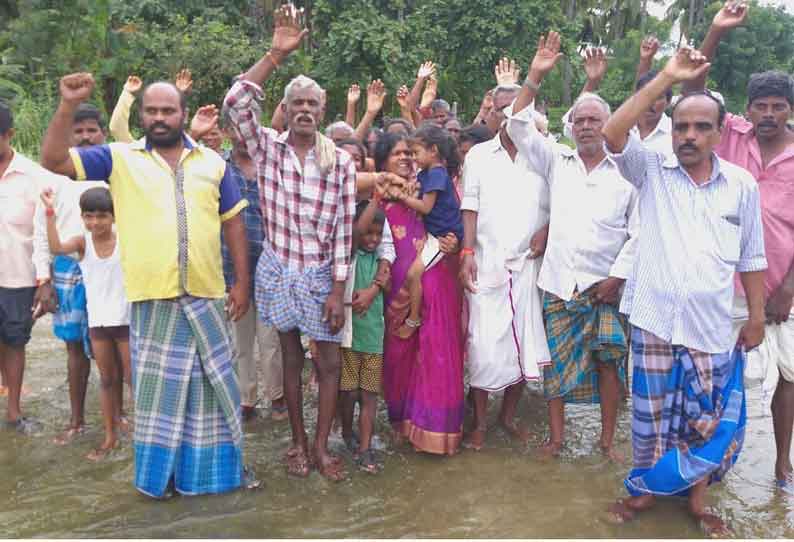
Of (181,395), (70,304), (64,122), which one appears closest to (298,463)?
(181,395)

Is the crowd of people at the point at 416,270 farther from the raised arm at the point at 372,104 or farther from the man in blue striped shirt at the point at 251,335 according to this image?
the raised arm at the point at 372,104

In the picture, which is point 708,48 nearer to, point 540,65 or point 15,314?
point 540,65

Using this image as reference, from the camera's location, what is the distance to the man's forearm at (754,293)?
3.42 metres

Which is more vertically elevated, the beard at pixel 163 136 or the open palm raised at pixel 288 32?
the open palm raised at pixel 288 32

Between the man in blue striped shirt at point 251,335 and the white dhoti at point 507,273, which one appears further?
the man in blue striped shirt at point 251,335

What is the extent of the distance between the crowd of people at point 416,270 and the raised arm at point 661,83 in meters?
0.01

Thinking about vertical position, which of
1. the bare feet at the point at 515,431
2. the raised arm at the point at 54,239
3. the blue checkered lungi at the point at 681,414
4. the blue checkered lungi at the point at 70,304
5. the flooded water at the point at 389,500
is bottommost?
the flooded water at the point at 389,500

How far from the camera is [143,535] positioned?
11.0 ft

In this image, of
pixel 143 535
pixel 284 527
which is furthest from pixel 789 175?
pixel 143 535

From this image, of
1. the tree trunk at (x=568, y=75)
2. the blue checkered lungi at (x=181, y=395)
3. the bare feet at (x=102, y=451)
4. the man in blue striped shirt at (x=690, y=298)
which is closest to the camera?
the man in blue striped shirt at (x=690, y=298)

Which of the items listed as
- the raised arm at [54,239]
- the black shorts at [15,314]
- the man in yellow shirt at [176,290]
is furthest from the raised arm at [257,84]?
the black shorts at [15,314]

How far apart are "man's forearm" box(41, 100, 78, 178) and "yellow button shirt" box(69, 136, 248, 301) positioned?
5.9 inches

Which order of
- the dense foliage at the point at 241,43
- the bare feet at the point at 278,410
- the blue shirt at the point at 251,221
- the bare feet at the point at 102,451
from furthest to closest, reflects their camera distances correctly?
1. the dense foliage at the point at 241,43
2. the bare feet at the point at 278,410
3. the blue shirt at the point at 251,221
4. the bare feet at the point at 102,451

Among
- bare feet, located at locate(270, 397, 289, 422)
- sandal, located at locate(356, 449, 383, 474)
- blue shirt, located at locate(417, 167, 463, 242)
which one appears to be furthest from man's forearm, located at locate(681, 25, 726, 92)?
bare feet, located at locate(270, 397, 289, 422)
